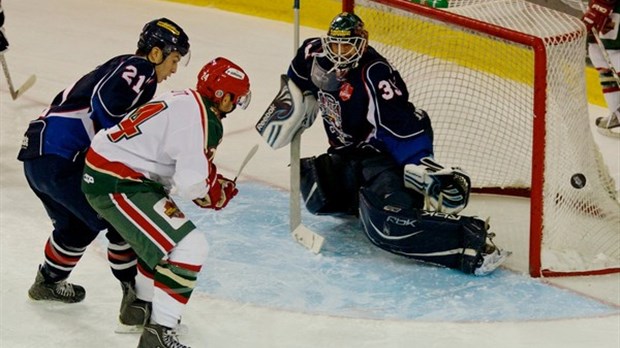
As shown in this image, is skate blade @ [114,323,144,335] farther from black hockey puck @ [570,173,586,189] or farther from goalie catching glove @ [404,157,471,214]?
black hockey puck @ [570,173,586,189]

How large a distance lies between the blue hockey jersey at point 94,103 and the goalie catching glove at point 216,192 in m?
0.31

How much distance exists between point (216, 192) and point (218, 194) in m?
0.01

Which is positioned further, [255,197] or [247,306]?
[255,197]

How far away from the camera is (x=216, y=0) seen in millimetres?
7121

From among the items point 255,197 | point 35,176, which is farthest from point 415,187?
point 35,176

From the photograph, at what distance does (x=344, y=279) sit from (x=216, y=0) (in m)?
3.62

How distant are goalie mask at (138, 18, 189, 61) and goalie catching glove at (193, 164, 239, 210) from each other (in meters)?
0.37

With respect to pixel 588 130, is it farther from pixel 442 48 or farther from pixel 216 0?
pixel 216 0

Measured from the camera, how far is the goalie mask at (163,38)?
10.9 ft

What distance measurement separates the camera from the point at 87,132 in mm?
3383

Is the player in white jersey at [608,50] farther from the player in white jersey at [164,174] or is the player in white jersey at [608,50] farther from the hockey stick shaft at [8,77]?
the hockey stick shaft at [8,77]

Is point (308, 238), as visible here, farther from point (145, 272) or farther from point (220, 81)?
point (220, 81)

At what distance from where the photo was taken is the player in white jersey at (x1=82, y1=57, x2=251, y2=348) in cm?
305

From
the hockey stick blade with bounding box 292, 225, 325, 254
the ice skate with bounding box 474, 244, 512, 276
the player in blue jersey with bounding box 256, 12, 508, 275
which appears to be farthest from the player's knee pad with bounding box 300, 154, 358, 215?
the ice skate with bounding box 474, 244, 512, 276
